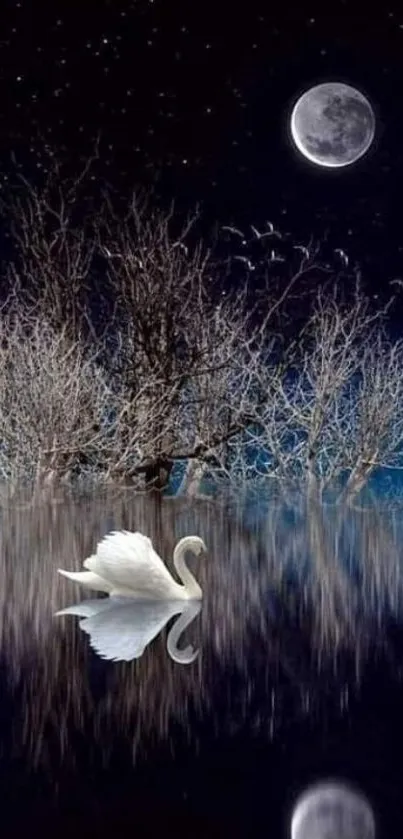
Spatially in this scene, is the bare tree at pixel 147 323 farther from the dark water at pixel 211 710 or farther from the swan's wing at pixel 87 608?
the swan's wing at pixel 87 608

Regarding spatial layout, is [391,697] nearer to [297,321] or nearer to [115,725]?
[115,725]

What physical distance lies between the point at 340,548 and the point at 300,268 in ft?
7.22

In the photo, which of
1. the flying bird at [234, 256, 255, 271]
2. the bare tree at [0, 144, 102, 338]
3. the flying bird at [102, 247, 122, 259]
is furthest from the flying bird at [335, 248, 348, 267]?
the bare tree at [0, 144, 102, 338]

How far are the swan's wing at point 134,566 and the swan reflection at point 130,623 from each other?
33 millimetres

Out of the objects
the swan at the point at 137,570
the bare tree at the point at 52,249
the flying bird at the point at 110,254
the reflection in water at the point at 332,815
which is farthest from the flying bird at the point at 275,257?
the reflection in water at the point at 332,815

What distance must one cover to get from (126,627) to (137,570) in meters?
0.15

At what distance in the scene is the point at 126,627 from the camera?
1.63 metres

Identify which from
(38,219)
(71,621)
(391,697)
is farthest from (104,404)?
(391,697)

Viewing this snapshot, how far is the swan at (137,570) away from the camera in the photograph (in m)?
1.75

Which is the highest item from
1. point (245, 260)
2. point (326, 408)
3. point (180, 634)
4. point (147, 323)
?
point (245, 260)

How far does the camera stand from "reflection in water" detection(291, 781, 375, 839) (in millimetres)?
884

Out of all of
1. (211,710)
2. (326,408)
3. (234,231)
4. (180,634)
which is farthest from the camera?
(326,408)

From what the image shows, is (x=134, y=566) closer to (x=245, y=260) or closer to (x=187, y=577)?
(x=187, y=577)

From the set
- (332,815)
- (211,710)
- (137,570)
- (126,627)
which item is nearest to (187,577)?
(137,570)
